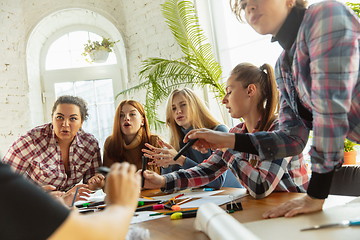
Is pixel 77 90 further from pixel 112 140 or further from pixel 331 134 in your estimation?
pixel 331 134

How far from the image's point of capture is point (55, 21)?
3941mm

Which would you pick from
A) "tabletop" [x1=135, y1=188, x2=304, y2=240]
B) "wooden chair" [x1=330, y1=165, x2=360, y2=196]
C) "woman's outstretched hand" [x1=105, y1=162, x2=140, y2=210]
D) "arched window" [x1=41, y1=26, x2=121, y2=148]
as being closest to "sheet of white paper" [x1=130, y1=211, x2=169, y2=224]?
"tabletop" [x1=135, y1=188, x2=304, y2=240]

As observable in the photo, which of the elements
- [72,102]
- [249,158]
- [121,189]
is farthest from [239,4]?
[72,102]

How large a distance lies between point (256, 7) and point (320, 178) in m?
0.54

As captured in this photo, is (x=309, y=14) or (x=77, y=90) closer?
(x=309, y=14)

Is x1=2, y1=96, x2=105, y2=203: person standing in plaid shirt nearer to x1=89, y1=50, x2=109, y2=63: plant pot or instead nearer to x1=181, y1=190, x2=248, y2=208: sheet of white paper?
x1=181, y1=190, x2=248, y2=208: sheet of white paper

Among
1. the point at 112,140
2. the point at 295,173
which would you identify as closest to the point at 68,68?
the point at 112,140

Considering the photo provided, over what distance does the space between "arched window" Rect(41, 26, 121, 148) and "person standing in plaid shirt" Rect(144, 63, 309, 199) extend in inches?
109

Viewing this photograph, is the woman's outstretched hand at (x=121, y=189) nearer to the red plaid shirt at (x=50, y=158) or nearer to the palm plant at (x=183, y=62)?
the red plaid shirt at (x=50, y=158)

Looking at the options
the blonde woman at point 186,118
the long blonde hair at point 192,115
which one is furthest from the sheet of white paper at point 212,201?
the long blonde hair at point 192,115

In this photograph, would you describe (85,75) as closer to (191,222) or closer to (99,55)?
(99,55)

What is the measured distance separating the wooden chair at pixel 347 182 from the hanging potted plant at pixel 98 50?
3.23 metres

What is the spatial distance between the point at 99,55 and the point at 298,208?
356 cm

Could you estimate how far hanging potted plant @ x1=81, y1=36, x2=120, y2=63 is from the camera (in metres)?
3.91
